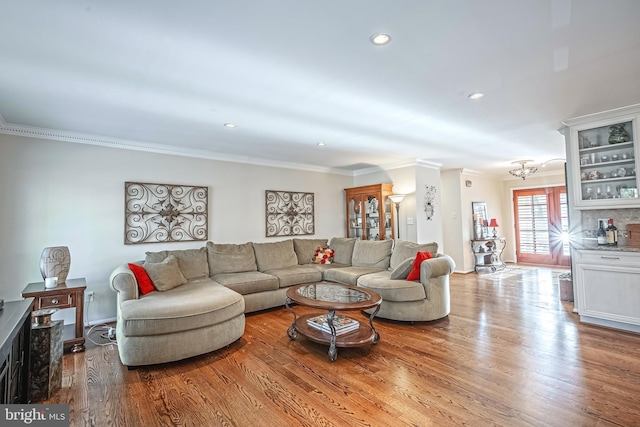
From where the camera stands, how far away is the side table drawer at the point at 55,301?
9.51 feet

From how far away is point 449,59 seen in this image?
2199 millimetres

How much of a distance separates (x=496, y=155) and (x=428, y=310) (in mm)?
3488

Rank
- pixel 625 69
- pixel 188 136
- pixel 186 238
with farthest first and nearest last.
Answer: pixel 186 238 < pixel 188 136 < pixel 625 69

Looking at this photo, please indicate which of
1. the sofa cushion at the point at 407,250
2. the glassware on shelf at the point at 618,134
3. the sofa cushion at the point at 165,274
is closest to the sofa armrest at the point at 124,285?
the sofa cushion at the point at 165,274

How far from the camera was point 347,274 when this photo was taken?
14.5 ft

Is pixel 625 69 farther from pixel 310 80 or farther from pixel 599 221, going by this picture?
pixel 310 80

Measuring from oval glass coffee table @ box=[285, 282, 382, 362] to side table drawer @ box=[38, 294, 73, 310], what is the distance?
220 centimetres

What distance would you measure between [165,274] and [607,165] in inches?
213

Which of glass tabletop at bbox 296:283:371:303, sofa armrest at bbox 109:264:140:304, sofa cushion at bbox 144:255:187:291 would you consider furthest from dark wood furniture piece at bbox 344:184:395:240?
sofa armrest at bbox 109:264:140:304

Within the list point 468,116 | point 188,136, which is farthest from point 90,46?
point 468,116

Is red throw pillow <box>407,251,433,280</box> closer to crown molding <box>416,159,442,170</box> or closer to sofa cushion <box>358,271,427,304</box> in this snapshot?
sofa cushion <box>358,271,427,304</box>

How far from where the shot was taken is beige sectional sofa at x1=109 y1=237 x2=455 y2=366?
2.64 m

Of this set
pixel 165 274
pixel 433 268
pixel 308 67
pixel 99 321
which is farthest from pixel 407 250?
pixel 99 321

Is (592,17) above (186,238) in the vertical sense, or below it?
above
